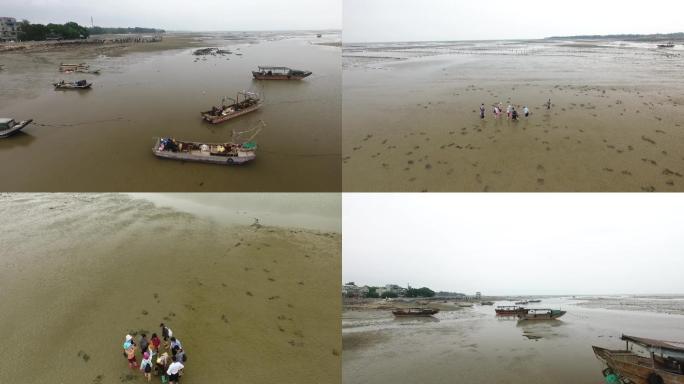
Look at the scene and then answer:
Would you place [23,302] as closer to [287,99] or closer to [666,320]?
[287,99]

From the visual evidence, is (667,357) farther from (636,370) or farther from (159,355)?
(159,355)

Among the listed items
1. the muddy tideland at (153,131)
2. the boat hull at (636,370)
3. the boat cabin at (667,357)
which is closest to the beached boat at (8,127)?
the muddy tideland at (153,131)

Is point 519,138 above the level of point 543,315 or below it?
above

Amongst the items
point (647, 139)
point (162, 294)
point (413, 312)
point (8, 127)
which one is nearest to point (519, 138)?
point (647, 139)

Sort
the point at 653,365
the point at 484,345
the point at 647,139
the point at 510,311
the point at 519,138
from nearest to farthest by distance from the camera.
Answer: the point at 653,365, the point at 647,139, the point at 519,138, the point at 484,345, the point at 510,311

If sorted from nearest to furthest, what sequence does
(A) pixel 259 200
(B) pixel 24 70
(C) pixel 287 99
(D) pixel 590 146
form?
(D) pixel 590 146, (A) pixel 259 200, (C) pixel 287 99, (B) pixel 24 70

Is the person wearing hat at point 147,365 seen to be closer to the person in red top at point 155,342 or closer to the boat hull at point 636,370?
the person in red top at point 155,342

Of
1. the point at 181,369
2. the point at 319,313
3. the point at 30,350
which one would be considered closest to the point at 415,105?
the point at 319,313
